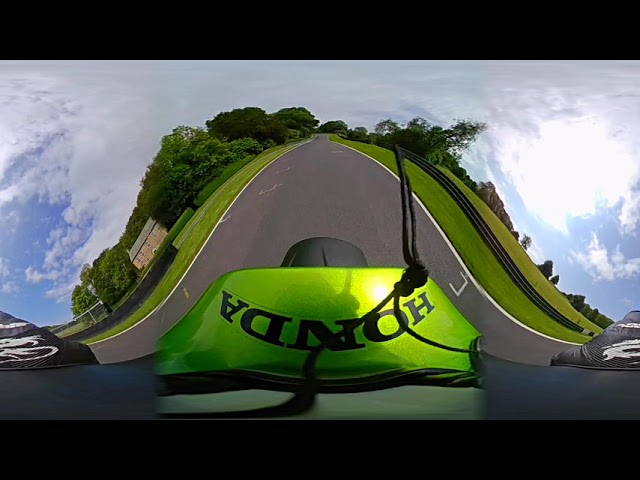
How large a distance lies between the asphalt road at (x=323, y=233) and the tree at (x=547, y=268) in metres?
0.14

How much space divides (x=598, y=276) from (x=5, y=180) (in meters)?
1.44

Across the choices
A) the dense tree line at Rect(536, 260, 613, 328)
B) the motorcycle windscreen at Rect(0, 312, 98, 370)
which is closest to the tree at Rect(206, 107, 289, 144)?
the motorcycle windscreen at Rect(0, 312, 98, 370)

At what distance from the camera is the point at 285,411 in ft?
6.45

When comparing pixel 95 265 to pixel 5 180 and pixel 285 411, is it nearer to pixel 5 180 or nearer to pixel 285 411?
pixel 5 180

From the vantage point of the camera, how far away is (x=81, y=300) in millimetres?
2096

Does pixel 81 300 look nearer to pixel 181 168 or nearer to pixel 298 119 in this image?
pixel 181 168

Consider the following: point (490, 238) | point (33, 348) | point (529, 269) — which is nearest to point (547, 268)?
point (529, 269)

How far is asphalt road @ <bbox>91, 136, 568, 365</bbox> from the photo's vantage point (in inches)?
82.5

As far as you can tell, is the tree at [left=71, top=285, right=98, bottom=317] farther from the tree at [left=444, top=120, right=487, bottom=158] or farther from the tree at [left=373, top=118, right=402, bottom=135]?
the tree at [left=444, top=120, right=487, bottom=158]

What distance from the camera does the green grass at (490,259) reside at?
213cm

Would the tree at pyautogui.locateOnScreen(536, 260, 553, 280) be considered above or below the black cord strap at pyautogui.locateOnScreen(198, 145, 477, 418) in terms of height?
above

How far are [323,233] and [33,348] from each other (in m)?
0.74

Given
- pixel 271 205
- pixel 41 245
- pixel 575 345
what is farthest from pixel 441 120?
pixel 41 245

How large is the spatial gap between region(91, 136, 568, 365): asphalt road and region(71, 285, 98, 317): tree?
0.09 m
